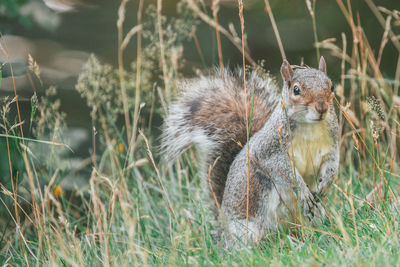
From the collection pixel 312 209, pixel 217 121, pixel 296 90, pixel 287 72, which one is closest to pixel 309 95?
pixel 296 90

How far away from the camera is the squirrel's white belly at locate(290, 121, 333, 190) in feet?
6.75

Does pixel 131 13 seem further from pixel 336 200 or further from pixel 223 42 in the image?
pixel 336 200

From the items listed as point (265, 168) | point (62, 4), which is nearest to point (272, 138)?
point (265, 168)

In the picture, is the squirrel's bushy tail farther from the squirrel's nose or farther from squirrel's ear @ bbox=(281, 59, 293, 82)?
the squirrel's nose

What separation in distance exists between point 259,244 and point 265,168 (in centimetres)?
29

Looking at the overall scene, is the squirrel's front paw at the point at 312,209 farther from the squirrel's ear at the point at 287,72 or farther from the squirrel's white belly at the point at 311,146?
the squirrel's ear at the point at 287,72

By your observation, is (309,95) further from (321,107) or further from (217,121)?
(217,121)

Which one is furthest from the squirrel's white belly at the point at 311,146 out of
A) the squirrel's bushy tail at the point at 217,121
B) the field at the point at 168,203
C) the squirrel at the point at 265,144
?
the squirrel's bushy tail at the point at 217,121

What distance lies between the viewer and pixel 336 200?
2.39 m

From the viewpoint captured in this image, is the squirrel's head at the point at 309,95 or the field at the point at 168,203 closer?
the field at the point at 168,203

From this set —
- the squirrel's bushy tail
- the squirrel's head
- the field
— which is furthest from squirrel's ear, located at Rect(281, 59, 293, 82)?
the squirrel's bushy tail

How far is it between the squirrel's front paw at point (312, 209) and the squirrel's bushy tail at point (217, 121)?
0.44 metres

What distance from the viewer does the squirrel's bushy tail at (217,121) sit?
246 cm

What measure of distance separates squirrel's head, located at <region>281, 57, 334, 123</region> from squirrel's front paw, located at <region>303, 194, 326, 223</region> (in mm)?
319
